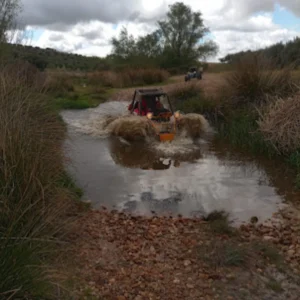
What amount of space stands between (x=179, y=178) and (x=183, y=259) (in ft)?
15.0

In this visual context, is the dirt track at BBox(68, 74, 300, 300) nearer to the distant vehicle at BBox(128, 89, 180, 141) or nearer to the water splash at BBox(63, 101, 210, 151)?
the water splash at BBox(63, 101, 210, 151)

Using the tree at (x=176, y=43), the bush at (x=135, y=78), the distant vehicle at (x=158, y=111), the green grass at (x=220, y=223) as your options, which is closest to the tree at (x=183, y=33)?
the tree at (x=176, y=43)

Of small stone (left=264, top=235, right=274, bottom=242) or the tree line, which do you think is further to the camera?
the tree line

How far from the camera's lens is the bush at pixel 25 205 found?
351cm

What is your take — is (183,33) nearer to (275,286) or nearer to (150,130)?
(150,130)

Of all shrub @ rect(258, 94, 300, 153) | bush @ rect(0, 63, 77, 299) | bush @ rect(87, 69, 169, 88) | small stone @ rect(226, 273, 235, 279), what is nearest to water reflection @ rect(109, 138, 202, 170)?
shrub @ rect(258, 94, 300, 153)

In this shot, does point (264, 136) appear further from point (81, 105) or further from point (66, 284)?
point (81, 105)

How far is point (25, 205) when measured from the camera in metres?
4.71

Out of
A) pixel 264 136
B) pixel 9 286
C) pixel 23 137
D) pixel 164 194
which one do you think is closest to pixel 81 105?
pixel 264 136

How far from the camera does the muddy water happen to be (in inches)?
335

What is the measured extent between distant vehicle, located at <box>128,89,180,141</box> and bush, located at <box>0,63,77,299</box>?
6.87 meters

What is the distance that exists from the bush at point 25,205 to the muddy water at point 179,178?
215 cm

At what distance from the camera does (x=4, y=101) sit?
6.75 meters

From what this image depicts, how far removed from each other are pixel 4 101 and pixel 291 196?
5961 mm
